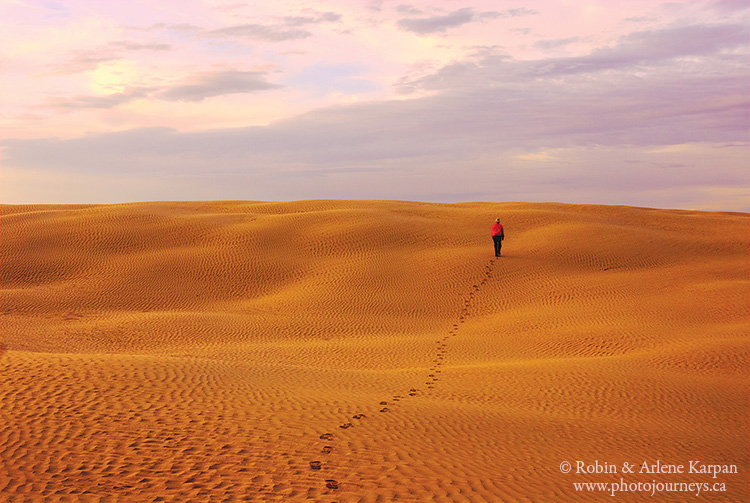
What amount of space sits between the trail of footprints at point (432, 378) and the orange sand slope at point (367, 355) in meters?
0.08

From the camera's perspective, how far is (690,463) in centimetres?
948

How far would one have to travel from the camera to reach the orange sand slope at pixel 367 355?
7844 mm

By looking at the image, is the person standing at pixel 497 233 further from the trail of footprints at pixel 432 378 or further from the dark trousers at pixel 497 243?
the trail of footprints at pixel 432 378

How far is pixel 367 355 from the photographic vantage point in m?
18.1

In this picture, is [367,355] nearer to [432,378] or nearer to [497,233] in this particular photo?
[432,378]

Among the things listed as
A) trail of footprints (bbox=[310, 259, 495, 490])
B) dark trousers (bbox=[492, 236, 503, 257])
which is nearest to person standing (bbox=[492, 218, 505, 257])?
dark trousers (bbox=[492, 236, 503, 257])

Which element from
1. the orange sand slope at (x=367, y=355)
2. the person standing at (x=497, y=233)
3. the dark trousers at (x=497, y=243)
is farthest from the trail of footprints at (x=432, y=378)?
the person standing at (x=497, y=233)

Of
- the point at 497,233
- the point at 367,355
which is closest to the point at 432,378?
the point at 367,355

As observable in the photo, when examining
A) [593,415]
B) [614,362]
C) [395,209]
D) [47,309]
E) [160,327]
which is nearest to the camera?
[593,415]

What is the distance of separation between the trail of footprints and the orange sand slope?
0.08m

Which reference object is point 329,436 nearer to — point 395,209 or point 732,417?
point 732,417

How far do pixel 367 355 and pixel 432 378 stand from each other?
152 inches

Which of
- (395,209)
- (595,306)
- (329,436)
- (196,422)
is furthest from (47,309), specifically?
(395,209)

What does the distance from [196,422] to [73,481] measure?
2155 millimetres
